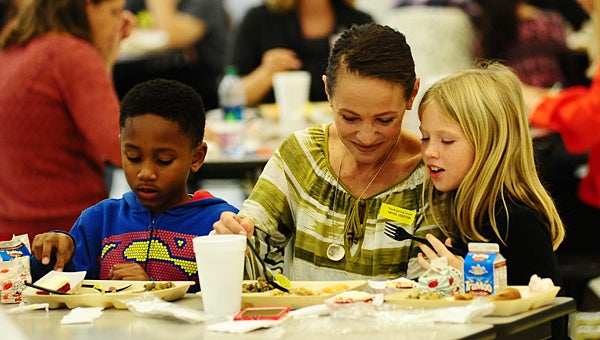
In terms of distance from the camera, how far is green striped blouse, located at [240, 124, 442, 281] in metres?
2.59

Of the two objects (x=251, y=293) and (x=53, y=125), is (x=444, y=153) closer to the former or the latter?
(x=251, y=293)

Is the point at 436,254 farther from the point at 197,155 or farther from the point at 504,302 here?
the point at 197,155

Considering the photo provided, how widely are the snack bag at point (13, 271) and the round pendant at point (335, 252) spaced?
77cm

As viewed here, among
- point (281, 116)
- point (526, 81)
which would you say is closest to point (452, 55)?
point (526, 81)

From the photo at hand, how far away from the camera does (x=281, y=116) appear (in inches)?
192

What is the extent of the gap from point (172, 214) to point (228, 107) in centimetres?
243

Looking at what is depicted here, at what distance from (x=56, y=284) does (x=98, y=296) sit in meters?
0.14

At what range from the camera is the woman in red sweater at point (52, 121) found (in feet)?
11.9

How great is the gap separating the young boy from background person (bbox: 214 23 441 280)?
17cm

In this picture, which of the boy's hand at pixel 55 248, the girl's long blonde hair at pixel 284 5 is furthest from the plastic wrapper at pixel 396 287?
the girl's long blonde hair at pixel 284 5

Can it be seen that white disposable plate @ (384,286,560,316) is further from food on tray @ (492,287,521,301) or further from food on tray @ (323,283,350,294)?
food on tray @ (323,283,350,294)

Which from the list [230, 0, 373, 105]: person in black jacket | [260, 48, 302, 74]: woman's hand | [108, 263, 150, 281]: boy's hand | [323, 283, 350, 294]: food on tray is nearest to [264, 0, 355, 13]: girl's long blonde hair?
[230, 0, 373, 105]: person in black jacket

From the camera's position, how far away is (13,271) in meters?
2.42

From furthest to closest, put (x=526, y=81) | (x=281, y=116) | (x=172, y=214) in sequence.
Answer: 1. (x=526, y=81)
2. (x=281, y=116)
3. (x=172, y=214)
